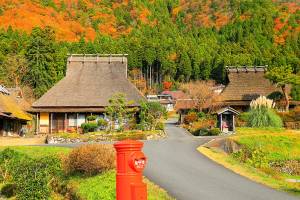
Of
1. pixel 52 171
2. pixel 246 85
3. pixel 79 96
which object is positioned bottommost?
pixel 52 171

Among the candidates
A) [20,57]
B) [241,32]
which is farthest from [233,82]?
[241,32]

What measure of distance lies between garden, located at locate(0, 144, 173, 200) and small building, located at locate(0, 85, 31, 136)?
80.1ft

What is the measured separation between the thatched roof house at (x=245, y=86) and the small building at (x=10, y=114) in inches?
785

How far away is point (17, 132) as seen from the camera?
45.6 metres

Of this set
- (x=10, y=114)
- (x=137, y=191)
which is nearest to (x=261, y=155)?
(x=137, y=191)

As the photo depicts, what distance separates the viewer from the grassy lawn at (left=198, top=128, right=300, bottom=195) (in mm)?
18031

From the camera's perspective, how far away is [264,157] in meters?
22.6

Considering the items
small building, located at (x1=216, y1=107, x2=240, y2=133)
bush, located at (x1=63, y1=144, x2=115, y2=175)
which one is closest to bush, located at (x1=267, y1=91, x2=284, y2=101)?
small building, located at (x1=216, y1=107, x2=240, y2=133)

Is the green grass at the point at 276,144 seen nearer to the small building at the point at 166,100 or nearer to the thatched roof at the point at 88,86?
the thatched roof at the point at 88,86

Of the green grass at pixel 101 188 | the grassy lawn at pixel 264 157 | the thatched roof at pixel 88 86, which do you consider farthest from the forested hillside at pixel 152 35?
the green grass at pixel 101 188

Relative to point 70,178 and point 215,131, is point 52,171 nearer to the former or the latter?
point 70,178

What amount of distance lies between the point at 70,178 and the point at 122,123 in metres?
23.1

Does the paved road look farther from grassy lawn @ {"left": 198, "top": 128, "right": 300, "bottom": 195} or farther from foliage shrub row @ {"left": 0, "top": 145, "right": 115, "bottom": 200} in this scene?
foliage shrub row @ {"left": 0, "top": 145, "right": 115, "bottom": 200}

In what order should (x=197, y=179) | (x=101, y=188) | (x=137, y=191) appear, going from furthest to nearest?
1. (x=197, y=179)
2. (x=101, y=188)
3. (x=137, y=191)
